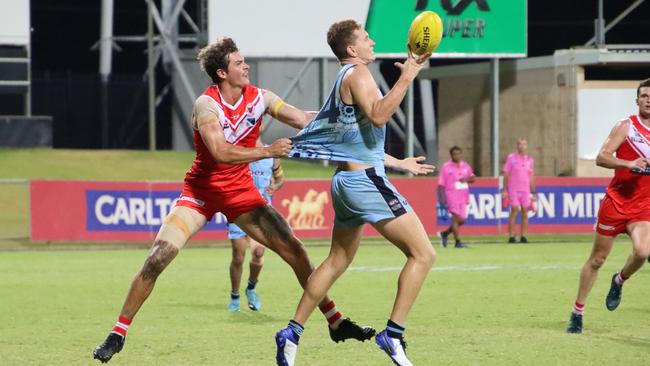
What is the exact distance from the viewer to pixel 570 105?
3183 centimetres

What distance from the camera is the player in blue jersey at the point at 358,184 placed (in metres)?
9.05

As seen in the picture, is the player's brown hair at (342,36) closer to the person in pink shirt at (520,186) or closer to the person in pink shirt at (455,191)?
the person in pink shirt at (455,191)

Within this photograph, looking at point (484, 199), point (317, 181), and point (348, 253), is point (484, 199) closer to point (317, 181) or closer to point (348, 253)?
point (317, 181)

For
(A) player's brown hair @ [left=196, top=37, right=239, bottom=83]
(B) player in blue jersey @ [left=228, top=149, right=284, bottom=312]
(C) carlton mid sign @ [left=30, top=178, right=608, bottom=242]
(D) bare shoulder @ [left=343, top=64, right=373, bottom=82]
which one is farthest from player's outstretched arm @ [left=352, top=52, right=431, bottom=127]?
(C) carlton mid sign @ [left=30, top=178, right=608, bottom=242]

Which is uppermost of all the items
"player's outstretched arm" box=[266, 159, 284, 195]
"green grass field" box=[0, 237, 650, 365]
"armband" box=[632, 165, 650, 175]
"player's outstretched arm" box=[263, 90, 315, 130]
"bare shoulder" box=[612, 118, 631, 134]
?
"player's outstretched arm" box=[263, 90, 315, 130]

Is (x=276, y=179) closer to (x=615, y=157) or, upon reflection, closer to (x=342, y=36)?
(x=615, y=157)

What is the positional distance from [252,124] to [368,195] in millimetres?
1434

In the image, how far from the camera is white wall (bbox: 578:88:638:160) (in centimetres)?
3161

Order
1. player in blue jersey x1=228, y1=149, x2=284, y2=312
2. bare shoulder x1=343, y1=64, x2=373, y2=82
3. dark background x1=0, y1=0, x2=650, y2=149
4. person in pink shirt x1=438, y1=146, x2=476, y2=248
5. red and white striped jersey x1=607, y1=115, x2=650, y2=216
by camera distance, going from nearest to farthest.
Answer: bare shoulder x1=343, y1=64, x2=373, y2=82, red and white striped jersey x1=607, y1=115, x2=650, y2=216, player in blue jersey x1=228, y1=149, x2=284, y2=312, person in pink shirt x1=438, y1=146, x2=476, y2=248, dark background x1=0, y1=0, x2=650, y2=149

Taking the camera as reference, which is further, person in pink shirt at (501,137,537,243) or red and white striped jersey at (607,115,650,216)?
person in pink shirt at (501,137,537,243)

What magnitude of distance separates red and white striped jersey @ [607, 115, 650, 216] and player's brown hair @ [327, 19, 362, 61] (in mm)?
3507

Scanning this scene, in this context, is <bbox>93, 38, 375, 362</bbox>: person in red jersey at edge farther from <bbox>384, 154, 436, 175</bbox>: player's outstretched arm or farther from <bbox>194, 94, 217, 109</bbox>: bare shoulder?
<bbox>384, 154, 436, 175</bbox>: player's outstretched arm

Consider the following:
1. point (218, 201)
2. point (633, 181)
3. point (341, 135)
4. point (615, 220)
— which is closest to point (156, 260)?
point (218, 201)

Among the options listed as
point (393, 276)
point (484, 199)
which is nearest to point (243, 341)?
point (393, 276)
